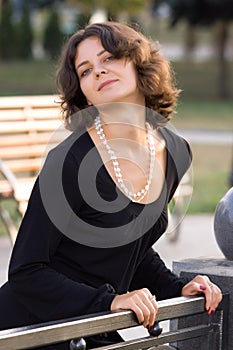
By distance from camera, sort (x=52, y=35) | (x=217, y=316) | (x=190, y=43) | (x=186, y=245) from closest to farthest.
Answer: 1. (x=217, y=316)
2. (x=186, y=245)
3. (x=52, y=35)
4. (x=190, y=43)

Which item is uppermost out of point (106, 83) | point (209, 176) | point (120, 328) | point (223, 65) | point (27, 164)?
point (106, 83)

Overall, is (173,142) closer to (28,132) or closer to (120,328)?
(120,328)

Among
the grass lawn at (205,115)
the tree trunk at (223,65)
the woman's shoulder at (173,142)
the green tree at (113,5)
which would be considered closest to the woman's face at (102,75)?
the woman's shoulder at (173,142)

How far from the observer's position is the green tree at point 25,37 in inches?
1815

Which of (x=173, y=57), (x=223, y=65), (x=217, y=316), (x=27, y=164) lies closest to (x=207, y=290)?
(x=217, y=316)

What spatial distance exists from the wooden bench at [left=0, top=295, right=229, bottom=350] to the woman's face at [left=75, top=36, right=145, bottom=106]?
2.16 ft

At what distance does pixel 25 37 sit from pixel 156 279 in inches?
1706

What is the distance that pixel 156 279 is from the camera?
359cm

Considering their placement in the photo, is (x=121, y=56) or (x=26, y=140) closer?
(x=121, y=56)

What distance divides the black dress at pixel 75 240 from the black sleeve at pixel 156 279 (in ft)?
0.48

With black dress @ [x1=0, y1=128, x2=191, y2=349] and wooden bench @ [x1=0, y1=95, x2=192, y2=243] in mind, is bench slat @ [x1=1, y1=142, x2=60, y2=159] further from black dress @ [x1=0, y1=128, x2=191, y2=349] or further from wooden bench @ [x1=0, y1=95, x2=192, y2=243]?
black dress @ [x1=0, y1=128, x2=191, y2=349]

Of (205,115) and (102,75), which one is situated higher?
(102,75)

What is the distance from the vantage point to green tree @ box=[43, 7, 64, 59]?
4750 centimetres

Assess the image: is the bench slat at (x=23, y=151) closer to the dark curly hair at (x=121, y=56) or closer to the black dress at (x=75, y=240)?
the dark curly hair at (x=121, y=56)
